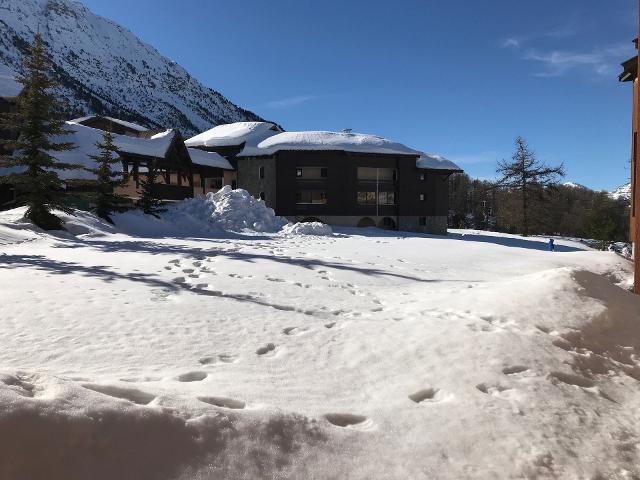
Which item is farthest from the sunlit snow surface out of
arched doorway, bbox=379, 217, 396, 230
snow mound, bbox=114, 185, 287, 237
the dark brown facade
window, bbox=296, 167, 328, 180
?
arched doorway, bbox=379, 217, 396, 230

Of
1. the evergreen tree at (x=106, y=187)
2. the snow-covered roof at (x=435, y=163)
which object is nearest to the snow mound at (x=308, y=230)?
the evergreen tree at (x=106, y=187)

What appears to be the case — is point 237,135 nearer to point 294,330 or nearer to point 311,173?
point 311,173

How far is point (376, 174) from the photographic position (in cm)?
3897

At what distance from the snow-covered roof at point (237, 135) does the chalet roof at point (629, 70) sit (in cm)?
3257

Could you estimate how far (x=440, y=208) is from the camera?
40375mm

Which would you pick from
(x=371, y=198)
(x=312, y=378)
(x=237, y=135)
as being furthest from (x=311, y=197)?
(x=312, y=378)

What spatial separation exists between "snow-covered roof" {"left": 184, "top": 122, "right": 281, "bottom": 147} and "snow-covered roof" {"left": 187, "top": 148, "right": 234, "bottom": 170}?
2084 mm

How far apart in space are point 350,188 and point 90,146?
2079cm

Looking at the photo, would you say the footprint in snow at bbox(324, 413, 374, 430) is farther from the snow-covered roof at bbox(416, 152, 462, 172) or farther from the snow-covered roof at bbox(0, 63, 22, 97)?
the snow-covered roof at bbox(416, 152, 462, 172)

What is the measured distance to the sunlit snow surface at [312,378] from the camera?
7.58 feet

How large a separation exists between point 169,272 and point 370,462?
6.66 meters

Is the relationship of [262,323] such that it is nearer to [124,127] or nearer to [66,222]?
[66,222]

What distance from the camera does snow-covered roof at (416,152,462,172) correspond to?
130ft

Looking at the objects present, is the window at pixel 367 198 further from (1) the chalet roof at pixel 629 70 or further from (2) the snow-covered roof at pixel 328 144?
(1) the chalet roof at pixel 629 70
